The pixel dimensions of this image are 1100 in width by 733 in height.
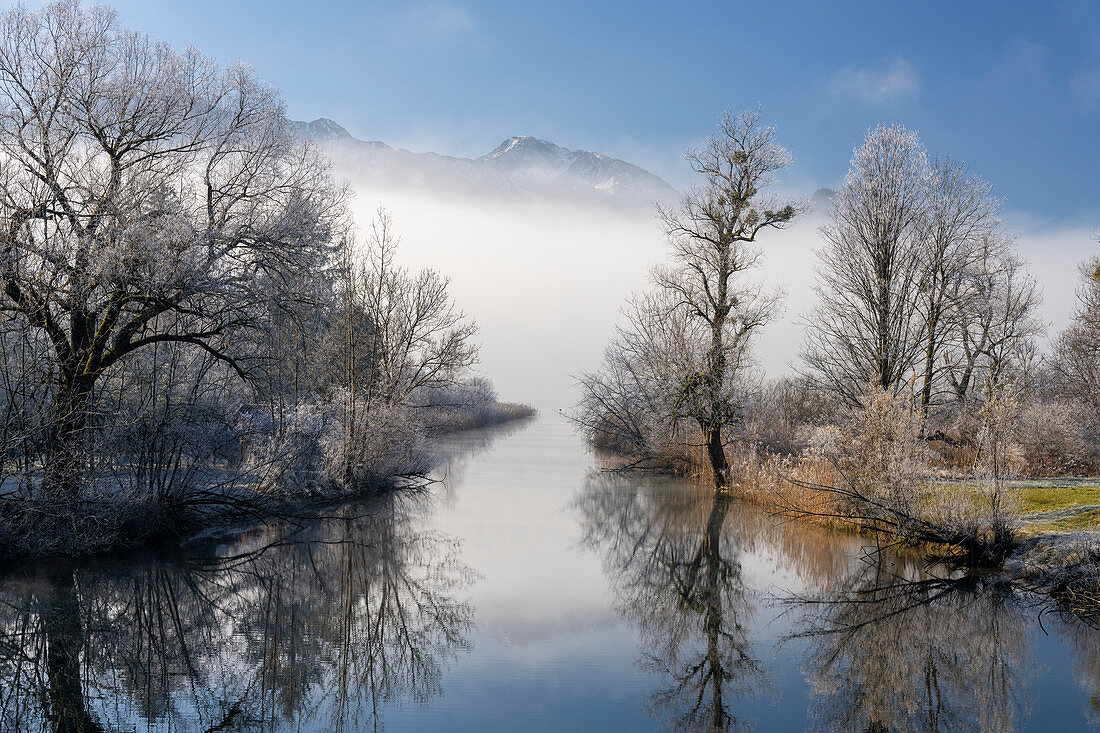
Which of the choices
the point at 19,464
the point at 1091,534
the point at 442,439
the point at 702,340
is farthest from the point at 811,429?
the point at 442,439

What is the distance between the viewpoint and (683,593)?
10320 millimetres

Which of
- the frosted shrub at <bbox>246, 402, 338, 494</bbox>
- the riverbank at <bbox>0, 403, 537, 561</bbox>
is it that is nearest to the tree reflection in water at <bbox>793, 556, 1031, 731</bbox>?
the riverbank at <bbox>0, 403, 537, 561</bbox>

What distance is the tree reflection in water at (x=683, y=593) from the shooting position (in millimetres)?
6781

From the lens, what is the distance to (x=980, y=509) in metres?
11.2

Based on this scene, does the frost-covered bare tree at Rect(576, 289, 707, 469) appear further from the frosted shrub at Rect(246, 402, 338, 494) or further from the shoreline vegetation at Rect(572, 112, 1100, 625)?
the frosted shrub at Rect(246, 402, 338, 494)

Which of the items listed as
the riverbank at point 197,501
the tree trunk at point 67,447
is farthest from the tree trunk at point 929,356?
the tree trunk at point 67,447

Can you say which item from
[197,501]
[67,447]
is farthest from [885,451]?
[67,447]

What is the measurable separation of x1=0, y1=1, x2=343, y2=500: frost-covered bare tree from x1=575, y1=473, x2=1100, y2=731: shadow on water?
809 cm

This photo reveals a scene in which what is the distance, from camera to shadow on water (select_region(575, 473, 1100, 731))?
20.7 ft

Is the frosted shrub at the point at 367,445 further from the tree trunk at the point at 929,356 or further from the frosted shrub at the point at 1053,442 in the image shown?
the frosted shrub at the point at 1053,442

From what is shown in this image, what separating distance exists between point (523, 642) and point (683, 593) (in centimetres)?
313

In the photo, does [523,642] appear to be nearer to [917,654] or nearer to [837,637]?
[837,637]

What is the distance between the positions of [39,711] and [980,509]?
1163 centimetres

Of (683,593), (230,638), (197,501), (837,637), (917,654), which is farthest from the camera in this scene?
(197,501)
